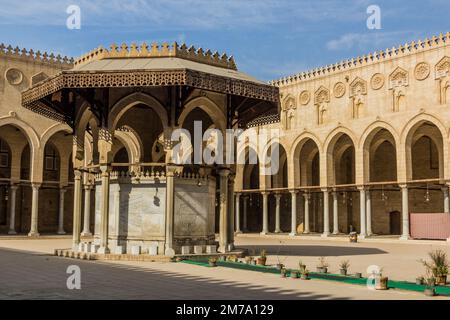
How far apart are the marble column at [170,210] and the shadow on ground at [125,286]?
2575mm

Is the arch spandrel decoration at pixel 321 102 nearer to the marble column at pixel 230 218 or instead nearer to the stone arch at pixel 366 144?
the stone arch at pixel 366 144

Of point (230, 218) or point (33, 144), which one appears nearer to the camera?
point (230, 218)

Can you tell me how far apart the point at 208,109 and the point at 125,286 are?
8.89 meters

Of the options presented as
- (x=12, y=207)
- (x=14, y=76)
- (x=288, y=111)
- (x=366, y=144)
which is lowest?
(x=12, y=207)

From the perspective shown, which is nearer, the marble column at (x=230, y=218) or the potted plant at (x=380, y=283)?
the potted plant at (x=380, y=283)

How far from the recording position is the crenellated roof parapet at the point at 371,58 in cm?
2970

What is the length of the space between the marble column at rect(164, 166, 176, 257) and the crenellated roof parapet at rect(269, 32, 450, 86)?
19.5 m

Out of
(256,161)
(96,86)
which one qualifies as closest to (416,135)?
(256,161)

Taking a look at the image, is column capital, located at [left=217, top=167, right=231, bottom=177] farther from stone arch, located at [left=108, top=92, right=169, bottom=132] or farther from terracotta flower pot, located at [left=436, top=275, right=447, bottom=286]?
terracotta flower pot, located at [left=436, top=275, right=447, bottom=286]

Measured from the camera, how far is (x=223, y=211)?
1788cm

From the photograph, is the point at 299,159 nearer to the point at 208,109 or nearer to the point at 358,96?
the point at 358,96

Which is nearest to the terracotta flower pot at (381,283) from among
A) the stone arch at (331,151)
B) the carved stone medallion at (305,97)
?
the stone arch at (331,151)

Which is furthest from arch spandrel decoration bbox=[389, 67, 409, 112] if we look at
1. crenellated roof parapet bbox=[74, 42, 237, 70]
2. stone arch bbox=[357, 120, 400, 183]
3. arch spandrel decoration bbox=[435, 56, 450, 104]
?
crenellated roof parapet bbox=[74, 42, 237, 70]

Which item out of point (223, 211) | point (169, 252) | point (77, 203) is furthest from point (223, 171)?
point (77, 203)
